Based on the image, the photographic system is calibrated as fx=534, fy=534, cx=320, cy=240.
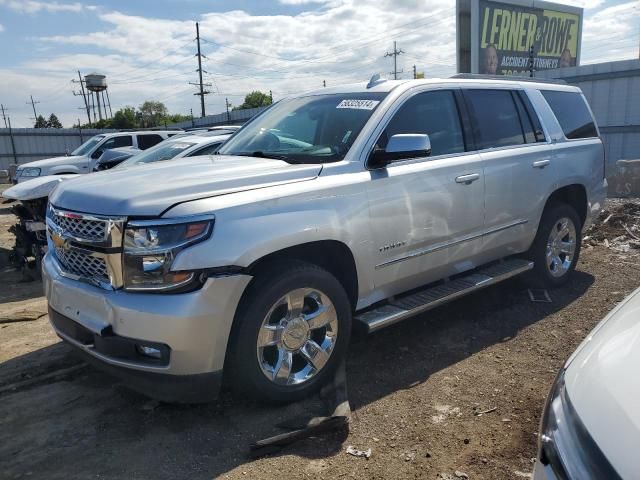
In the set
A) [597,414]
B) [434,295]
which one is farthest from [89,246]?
[597,414]

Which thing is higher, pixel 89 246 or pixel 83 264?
pixel 89 246

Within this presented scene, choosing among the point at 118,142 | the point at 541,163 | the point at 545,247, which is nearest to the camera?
the point at 541,163

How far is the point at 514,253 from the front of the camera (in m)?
5.02

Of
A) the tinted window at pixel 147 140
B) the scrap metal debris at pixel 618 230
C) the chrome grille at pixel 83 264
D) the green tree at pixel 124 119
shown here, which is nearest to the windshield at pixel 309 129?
the chrome grille at pixel 83 264

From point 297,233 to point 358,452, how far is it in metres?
1.25

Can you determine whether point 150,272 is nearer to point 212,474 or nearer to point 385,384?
point 212,474

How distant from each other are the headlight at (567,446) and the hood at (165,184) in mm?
2018

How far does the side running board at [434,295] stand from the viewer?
364 centimetres

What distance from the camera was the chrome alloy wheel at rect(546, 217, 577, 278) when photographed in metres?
5.35

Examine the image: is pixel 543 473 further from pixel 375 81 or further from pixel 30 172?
pixel 30 172

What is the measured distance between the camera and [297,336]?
3277 mm

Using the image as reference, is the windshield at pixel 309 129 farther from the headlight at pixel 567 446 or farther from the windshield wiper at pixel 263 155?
the headlight at pixel 567 446

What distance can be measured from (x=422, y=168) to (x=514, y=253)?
1680mm

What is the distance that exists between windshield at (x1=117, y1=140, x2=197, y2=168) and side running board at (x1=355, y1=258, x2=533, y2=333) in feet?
16.5
